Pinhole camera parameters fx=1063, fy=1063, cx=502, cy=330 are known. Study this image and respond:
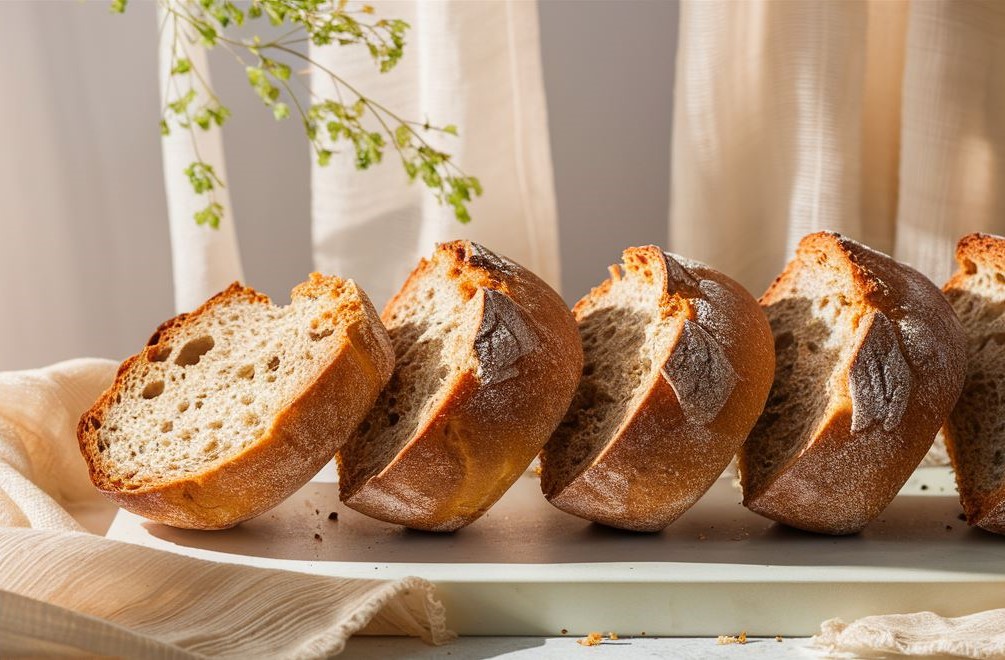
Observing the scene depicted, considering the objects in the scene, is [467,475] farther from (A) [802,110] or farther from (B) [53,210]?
(B) [53,210]

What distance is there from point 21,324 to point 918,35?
8.43 feet

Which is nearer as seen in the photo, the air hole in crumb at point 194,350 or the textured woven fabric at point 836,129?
the air hole in crumb at point 194,350

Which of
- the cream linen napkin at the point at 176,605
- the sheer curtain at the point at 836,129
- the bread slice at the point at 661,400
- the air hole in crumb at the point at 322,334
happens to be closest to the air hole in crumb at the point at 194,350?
the air hole in crumb at the point at 322,334

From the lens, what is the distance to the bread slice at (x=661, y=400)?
5.79 feet

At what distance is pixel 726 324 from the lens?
1.85 m

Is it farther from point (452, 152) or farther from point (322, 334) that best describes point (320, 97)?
point (322, 334)

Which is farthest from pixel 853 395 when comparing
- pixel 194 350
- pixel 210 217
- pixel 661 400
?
pixel 210 217

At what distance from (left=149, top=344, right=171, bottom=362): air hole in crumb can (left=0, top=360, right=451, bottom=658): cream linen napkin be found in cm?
50

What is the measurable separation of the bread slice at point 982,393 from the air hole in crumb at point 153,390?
5.08 ft

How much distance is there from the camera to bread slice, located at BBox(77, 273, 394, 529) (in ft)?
5.94

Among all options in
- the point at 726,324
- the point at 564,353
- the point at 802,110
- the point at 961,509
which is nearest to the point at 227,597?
the point at 564,353

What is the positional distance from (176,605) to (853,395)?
1.14 meters

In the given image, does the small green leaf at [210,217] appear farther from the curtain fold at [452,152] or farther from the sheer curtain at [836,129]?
the sheer curtain at [836,129]

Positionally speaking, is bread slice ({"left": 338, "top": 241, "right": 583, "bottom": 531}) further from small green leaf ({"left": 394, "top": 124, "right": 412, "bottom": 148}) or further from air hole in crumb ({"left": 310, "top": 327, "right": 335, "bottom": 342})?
small green leaf ({"left": 394, "top": 124, "right": 412, "bottom": 148})
